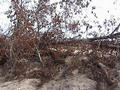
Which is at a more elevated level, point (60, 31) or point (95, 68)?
point (60, 31)

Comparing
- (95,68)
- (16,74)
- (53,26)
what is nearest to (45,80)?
(16,74)

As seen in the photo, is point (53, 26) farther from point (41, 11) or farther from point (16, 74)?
point (16, 74)

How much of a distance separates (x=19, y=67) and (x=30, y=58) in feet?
1.87

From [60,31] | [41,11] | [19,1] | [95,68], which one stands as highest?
[19,1]

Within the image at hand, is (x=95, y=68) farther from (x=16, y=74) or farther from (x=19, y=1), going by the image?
(x=19, y=1)

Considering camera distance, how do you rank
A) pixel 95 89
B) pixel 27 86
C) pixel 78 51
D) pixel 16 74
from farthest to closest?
pixel 78 51 → pixel 16 74 → pixel 27 86 → pixel 95 89

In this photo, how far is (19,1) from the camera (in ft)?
21.1

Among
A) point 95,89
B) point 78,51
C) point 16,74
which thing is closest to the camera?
point 95,89

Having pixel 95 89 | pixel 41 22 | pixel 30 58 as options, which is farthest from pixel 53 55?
pixel 95 89

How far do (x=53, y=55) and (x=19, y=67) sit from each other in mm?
1171

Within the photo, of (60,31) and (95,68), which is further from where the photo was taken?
(60,31)

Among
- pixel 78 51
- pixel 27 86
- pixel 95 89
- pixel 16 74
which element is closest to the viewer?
pixel 95 89

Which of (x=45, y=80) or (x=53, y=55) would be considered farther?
(x=53, y=55)

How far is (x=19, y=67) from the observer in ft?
19.6
